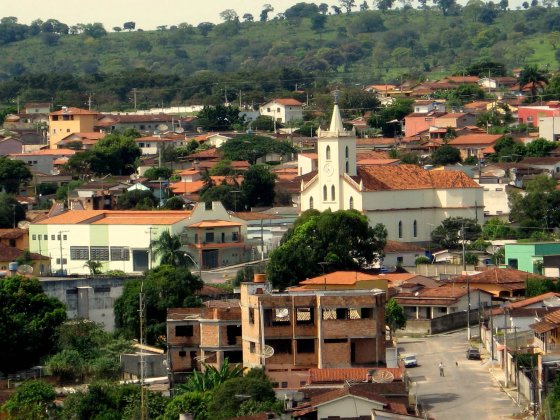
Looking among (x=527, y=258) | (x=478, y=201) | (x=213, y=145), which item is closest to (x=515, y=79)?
(x=213, y=145)

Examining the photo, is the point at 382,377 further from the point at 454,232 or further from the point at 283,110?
the point at 283,110

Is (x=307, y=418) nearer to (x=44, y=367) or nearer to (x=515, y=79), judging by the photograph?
(x=44, y=367)

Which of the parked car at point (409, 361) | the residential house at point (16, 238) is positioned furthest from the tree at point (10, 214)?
the parked car at point (409, 361)

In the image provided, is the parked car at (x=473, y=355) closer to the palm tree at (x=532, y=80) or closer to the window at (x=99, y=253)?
the window at (x=99, y=253)

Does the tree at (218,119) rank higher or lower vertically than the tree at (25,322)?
higher

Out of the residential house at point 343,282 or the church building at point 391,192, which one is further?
the church building at point 391,192
